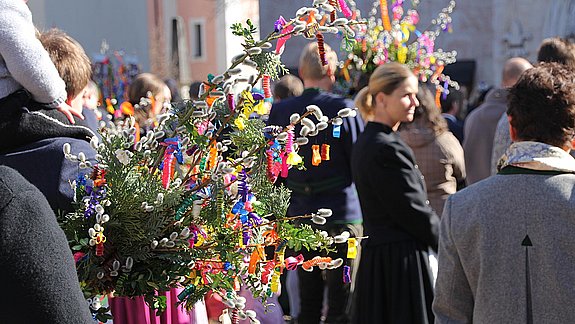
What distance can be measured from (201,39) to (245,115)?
127 ft

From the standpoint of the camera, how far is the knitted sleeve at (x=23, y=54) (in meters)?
2.37

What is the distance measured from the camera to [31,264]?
1.51m

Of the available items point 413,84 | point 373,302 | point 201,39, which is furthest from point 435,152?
point 201,39

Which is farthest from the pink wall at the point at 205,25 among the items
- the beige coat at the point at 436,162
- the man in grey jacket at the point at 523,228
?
the man in grey jacket at the point at 523,228

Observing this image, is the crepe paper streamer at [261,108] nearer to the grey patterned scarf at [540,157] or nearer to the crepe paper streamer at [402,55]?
the grey patterned scarf at [540,157]

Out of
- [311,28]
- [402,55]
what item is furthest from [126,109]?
[402,55]

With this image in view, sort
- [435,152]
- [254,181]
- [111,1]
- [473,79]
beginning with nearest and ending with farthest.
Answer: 1. [254,181]
2. [435,152]
3. [473,79]
4. [111,1]

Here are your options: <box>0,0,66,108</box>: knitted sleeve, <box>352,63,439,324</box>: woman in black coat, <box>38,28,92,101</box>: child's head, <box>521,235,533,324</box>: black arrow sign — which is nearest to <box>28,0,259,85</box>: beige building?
<box>352,63,439,324</box>: woman in black coat

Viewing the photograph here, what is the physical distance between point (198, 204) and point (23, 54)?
0.61 metres

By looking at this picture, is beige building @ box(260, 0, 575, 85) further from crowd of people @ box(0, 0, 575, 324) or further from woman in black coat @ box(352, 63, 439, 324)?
woman in black coat @ box(352, 63, 439, 324)

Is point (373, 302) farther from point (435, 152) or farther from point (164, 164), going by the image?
point (164, 164)

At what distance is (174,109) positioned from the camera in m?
2.24

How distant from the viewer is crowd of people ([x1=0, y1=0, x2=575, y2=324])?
1.58 metres

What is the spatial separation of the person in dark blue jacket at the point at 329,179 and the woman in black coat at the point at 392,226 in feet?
2.52
